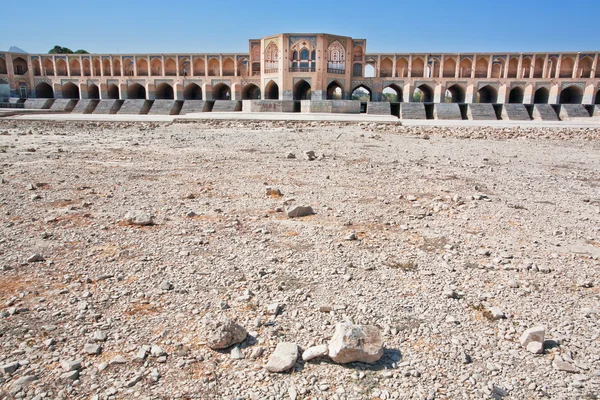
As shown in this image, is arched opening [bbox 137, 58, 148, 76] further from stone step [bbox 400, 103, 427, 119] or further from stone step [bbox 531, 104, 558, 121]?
stone step [bbox 531, 104, 558, 121]

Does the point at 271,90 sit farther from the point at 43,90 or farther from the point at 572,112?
the point at 43,90

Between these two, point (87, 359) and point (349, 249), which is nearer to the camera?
point (87, 359)

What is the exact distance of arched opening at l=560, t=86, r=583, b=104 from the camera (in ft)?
101

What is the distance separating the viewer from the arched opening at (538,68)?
1257 inches

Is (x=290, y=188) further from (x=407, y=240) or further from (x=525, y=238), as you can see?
(x=525, y=238)

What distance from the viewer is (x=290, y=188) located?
18.1 feet

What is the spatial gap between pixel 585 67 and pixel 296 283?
3751cm

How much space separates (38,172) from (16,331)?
512cm

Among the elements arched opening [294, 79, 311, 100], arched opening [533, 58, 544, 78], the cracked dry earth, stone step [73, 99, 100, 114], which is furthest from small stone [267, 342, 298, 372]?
arched opening [533, 58, 544, 78]

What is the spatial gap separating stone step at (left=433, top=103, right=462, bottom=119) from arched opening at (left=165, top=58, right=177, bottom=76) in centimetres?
2362

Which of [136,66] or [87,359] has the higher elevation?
[136,66]

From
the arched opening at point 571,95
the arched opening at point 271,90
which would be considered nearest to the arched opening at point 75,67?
the arched opening at point 271,90

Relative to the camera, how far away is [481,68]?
33.1 m

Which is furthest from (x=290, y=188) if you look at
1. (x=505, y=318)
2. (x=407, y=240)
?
(x=505, y=318)
